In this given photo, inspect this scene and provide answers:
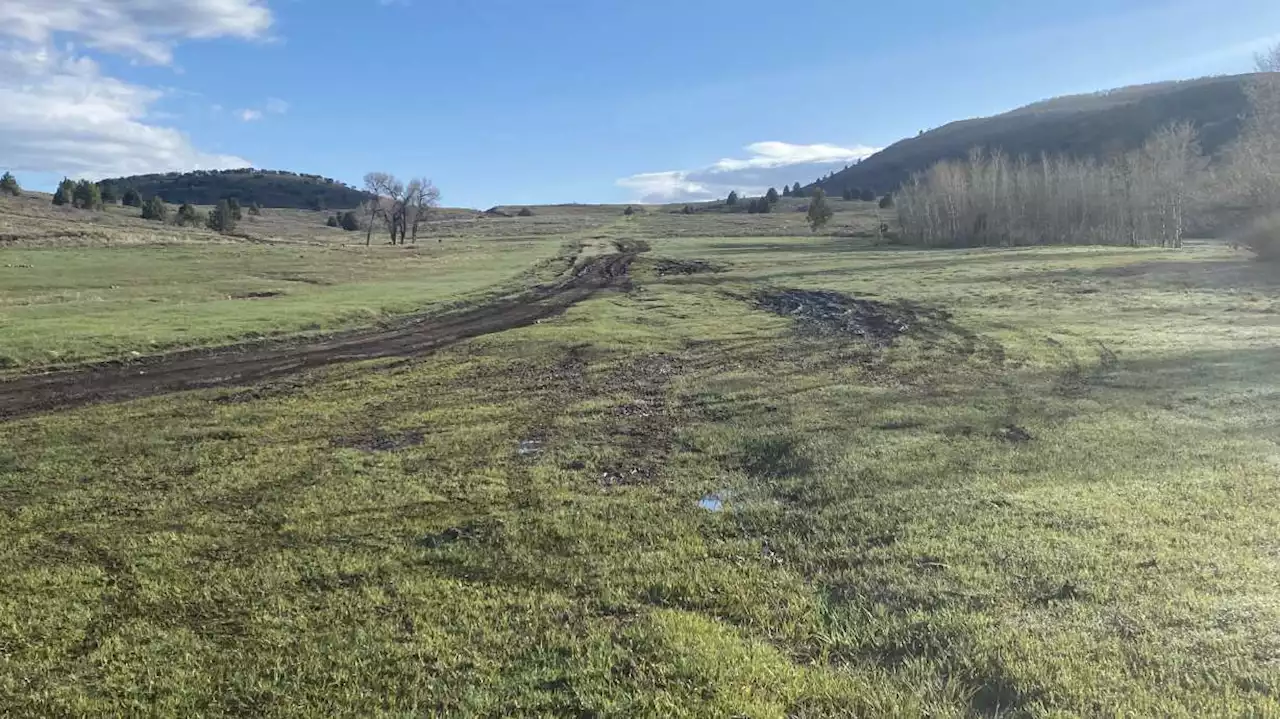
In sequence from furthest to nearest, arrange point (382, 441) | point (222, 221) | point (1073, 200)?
1. point (222, 221)
2. point (1073, 200)
3. point (382, 441)

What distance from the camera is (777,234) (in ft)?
447

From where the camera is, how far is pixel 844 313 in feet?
107

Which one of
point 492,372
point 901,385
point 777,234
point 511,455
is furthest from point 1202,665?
point 777,234

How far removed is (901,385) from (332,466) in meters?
11.8

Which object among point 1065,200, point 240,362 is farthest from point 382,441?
point 1065,200

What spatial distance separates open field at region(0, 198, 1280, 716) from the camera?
5461mm

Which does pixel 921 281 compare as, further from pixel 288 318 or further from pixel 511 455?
pixel 511 455

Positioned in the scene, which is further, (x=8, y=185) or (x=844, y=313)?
(x=8, y=185)

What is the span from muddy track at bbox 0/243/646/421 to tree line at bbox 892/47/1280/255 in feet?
238

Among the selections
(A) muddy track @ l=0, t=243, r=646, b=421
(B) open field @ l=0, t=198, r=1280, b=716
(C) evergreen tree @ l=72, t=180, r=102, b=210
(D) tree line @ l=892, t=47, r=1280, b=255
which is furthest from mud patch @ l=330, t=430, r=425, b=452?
(C) evergreen tree @ l=72, t=180, r=102, b=210

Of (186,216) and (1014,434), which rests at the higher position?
(186,216)

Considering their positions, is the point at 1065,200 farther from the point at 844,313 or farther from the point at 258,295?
the point at 258,295

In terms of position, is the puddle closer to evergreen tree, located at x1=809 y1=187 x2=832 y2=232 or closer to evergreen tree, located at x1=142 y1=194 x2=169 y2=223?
evergreen tree, located at x1=142 y1=194 x2=169 y2=223

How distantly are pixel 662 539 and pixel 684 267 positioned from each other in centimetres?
5574
